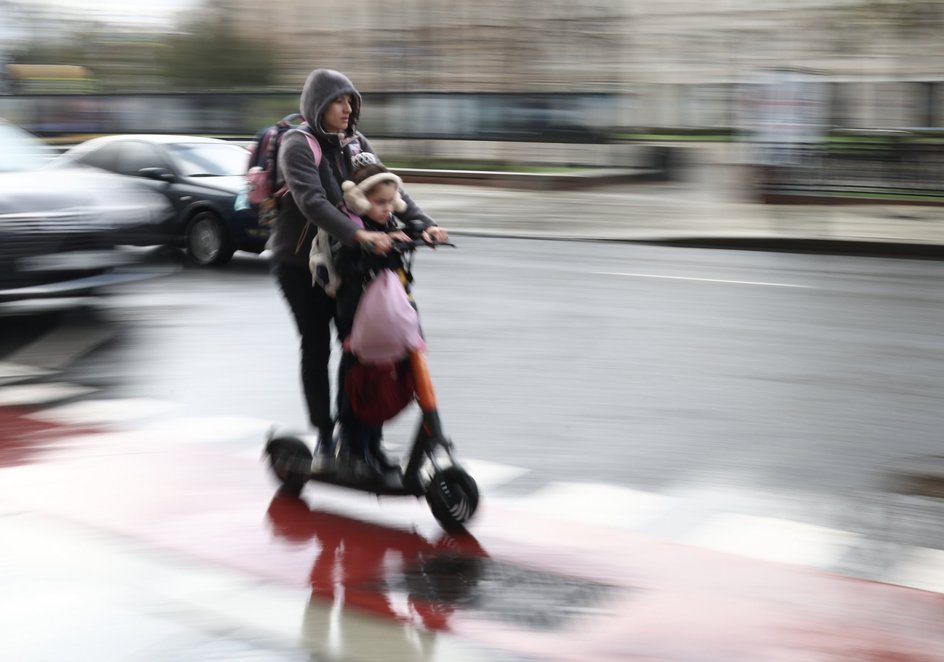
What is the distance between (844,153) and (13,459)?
17.5 m

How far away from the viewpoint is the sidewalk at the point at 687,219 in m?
16.3

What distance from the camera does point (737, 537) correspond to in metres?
4.70

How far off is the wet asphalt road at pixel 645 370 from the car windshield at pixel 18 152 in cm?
128

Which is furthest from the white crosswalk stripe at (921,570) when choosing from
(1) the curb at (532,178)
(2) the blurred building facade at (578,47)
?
(2) the blurred building facade at (578,47)

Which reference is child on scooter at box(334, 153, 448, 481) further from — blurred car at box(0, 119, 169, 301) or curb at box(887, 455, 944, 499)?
blurred car at box(0, 119, 169, 301)

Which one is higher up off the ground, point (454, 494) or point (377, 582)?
point (454, 494)

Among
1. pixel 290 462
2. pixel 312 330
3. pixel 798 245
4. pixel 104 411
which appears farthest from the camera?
pixel 798 245

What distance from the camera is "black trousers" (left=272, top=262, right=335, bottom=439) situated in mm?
5008

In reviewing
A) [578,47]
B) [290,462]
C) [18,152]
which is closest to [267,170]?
[290,462]

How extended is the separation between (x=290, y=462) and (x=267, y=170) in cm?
123

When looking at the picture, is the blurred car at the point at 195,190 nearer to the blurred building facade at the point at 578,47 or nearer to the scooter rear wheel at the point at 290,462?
the scooter rear wheel at the point at 290,462

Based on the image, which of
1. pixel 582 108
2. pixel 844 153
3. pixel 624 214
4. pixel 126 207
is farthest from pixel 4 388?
pixel 582 108

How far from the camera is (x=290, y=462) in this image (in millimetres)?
5215

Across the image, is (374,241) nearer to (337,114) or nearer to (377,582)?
(337,114)
